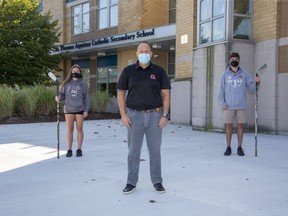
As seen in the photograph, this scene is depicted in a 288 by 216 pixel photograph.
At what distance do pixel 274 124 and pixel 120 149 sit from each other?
525cm

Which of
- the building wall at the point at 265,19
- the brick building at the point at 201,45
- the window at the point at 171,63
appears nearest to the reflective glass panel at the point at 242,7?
the brick building at the point at 201,45

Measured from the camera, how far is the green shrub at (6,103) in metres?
16.9

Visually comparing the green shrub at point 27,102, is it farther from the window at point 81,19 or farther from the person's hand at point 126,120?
the person's hand at point 126,120

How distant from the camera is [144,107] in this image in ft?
16.0

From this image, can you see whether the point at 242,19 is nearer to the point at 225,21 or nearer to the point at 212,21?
the point at 225,21

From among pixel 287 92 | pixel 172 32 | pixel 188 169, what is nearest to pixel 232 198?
pixel 188 169

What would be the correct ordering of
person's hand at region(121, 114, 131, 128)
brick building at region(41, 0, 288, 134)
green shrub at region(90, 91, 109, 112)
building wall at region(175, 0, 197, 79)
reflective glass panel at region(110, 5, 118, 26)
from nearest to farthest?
person's hand at region(121, 114, 131, 128), brick building at region(41, 0, 288, 134), building wall at region(175, 0, 197, 79), green shrub at region(90, 91, 109, 112), reflective glass panel at region(110, 5, 118, 26)

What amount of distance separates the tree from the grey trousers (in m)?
17.8

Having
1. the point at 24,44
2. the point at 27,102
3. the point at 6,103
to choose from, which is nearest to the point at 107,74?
the point at 24,44

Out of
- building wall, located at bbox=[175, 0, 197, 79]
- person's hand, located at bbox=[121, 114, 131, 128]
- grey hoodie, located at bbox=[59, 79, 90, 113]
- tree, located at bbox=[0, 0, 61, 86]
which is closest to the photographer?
person's hand, located at bbox=[121, 114, 131, 128]

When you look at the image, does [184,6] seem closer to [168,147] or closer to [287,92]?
[287,92]

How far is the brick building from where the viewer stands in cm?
1180

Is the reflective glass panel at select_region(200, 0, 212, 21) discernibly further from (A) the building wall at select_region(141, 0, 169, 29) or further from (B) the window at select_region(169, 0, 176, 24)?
(B) the window at select_region(169, 0, 176, 24)

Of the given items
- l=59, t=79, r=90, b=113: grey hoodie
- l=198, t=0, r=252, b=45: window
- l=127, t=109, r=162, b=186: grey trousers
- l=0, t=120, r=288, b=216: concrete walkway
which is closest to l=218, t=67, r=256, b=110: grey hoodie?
l=0, t=120, r=288, b=216: concrete walkway
